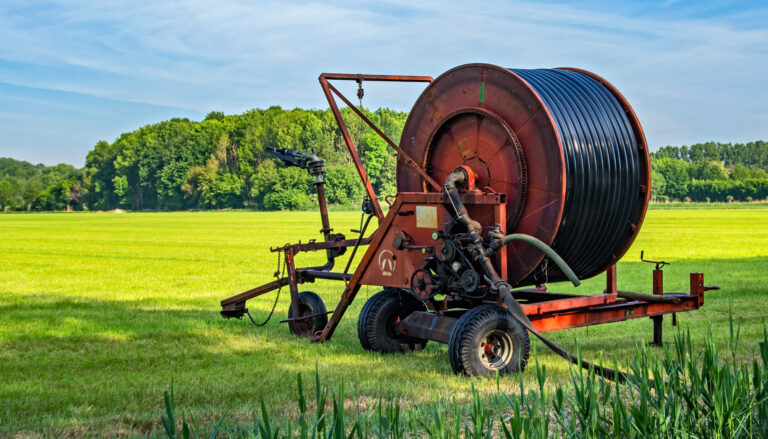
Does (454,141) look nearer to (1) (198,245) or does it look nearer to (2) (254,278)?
(2) (254,278)

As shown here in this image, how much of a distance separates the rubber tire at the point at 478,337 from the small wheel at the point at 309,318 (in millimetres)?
3245

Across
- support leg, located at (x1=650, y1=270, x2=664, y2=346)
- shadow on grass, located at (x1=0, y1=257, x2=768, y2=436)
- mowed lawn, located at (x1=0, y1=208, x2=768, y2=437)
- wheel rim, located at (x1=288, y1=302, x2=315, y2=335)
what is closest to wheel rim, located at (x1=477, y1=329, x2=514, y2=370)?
mowed lawn, located at (x1=0, y1=208, x2=768, y2=437)

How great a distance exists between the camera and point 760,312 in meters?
12.4

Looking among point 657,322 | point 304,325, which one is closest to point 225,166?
point 304,325

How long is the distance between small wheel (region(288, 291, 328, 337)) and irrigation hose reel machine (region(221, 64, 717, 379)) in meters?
0.70

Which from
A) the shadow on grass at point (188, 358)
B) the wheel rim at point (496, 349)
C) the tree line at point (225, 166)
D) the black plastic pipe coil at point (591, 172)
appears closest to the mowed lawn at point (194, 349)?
the shadow on grass at point (188, 358)

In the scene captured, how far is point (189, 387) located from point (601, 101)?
18.2 ft

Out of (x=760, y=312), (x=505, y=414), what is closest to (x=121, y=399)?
(x=505, y=414)

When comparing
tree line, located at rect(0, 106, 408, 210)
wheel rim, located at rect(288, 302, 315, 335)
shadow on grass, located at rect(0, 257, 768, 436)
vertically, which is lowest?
shadow on grass, located at rect(0, 257, 768, 436)

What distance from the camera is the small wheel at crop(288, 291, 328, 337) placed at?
11.1m

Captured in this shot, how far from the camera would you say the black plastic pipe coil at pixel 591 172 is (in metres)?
8.68

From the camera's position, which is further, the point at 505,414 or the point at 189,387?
the point at 189,387

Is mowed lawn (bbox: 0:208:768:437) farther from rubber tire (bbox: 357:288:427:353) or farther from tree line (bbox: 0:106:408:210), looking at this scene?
tree line (bbox: 0:106:408:210)

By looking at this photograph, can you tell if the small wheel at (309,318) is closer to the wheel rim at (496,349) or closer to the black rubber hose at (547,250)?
the wheel rim at (496,349)
